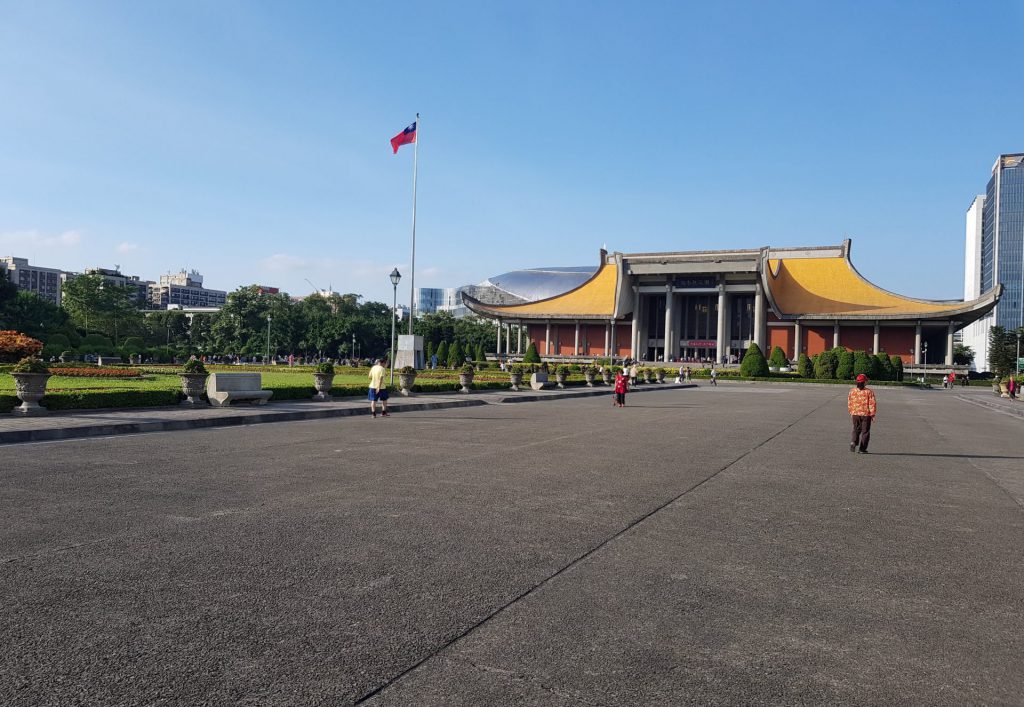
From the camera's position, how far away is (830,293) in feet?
271

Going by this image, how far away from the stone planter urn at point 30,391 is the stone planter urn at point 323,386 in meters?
8.04

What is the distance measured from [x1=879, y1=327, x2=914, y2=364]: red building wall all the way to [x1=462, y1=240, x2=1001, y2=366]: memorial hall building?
0.31ft

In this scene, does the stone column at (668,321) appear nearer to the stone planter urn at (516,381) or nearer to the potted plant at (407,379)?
the stone planter urn at (516,381)

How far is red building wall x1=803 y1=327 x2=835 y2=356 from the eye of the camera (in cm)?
8106

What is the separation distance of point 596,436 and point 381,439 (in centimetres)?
414

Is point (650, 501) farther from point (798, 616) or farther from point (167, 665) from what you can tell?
point (167, 665)

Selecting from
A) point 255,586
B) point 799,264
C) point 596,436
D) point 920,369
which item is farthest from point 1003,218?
point 255,586

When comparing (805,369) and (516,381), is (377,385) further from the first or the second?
(805,369)

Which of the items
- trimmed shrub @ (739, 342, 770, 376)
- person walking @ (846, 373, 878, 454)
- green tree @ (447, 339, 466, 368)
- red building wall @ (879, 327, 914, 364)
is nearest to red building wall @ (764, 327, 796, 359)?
red building wall @ (879, 327, 914, 364)

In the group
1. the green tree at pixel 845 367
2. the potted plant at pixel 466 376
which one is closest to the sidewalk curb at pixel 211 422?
the potted plant at pixel 466 376

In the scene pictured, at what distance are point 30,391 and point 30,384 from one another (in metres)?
0.15

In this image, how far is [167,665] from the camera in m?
3.35

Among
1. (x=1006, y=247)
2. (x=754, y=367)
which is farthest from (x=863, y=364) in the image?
(x=1006, y=247)

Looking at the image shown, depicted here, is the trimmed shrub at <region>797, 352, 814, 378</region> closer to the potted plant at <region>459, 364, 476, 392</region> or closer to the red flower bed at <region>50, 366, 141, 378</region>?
the potted plant at <region>459, 364, 476, 392</region>
